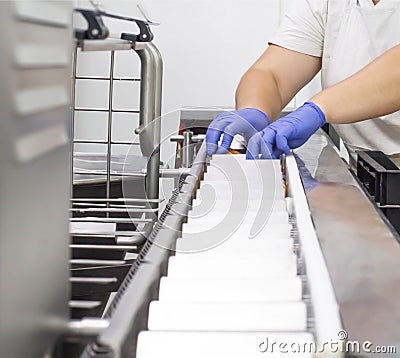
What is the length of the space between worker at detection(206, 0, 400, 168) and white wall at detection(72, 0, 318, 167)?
3.21ft

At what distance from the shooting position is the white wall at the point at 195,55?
271cm

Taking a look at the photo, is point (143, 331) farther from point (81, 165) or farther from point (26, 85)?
point (81, 165)

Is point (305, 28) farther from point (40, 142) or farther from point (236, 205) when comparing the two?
point (40, 142)

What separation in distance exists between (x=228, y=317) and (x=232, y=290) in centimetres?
5

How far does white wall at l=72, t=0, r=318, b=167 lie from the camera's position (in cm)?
271

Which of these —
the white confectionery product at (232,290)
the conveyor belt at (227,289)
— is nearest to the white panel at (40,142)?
the conveyor belt at (227,289)

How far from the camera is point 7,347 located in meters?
0.30

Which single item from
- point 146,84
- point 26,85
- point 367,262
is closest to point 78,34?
point 26,85

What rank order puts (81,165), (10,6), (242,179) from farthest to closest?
(81,165) < (242,179) < (10,6)

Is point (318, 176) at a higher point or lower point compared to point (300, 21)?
lower

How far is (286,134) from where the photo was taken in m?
1.20

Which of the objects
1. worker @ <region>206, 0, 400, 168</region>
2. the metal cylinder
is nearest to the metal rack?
the metal cylinder

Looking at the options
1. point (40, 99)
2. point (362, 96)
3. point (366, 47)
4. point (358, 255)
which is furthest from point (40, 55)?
point (366, 47)

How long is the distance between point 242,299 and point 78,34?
0.25m
